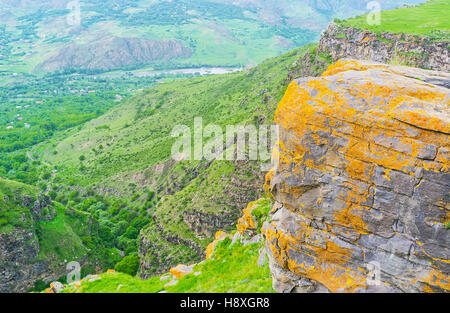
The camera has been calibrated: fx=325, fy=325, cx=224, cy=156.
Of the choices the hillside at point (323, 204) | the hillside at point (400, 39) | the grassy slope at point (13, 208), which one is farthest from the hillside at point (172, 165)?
the grassy slope at point (13, 208)

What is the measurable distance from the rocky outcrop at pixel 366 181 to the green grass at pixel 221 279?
3454 millimetres

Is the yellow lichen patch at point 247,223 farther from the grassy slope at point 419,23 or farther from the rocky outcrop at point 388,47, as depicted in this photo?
the grassy slope at point 419,23

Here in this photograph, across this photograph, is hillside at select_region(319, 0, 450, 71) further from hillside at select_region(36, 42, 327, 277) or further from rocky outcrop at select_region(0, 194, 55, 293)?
rocky outcrop at select_region(0, 194, 55, 293)

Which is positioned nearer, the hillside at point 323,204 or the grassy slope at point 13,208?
the hillside at point 323,204

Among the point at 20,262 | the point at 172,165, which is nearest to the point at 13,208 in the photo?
the point at 20,262

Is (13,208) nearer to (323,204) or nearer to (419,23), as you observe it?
(323,204)

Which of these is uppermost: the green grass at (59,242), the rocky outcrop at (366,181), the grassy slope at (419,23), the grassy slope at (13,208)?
the grassy slope at (419,23)

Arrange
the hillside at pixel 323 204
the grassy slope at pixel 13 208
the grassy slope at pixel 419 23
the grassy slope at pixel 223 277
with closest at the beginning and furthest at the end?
1. the hillside at pixel 323 204
2. the grassy slope at pixel 223 277
3. the grassy slope at pixel 419 23
4. the grassy slope at pixel 13 208

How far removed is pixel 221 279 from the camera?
22172 mm

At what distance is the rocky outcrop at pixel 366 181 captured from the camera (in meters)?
13.1

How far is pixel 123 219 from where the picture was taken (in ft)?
313

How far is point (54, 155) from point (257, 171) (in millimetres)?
147130

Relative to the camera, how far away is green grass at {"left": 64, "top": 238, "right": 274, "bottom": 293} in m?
19.9
